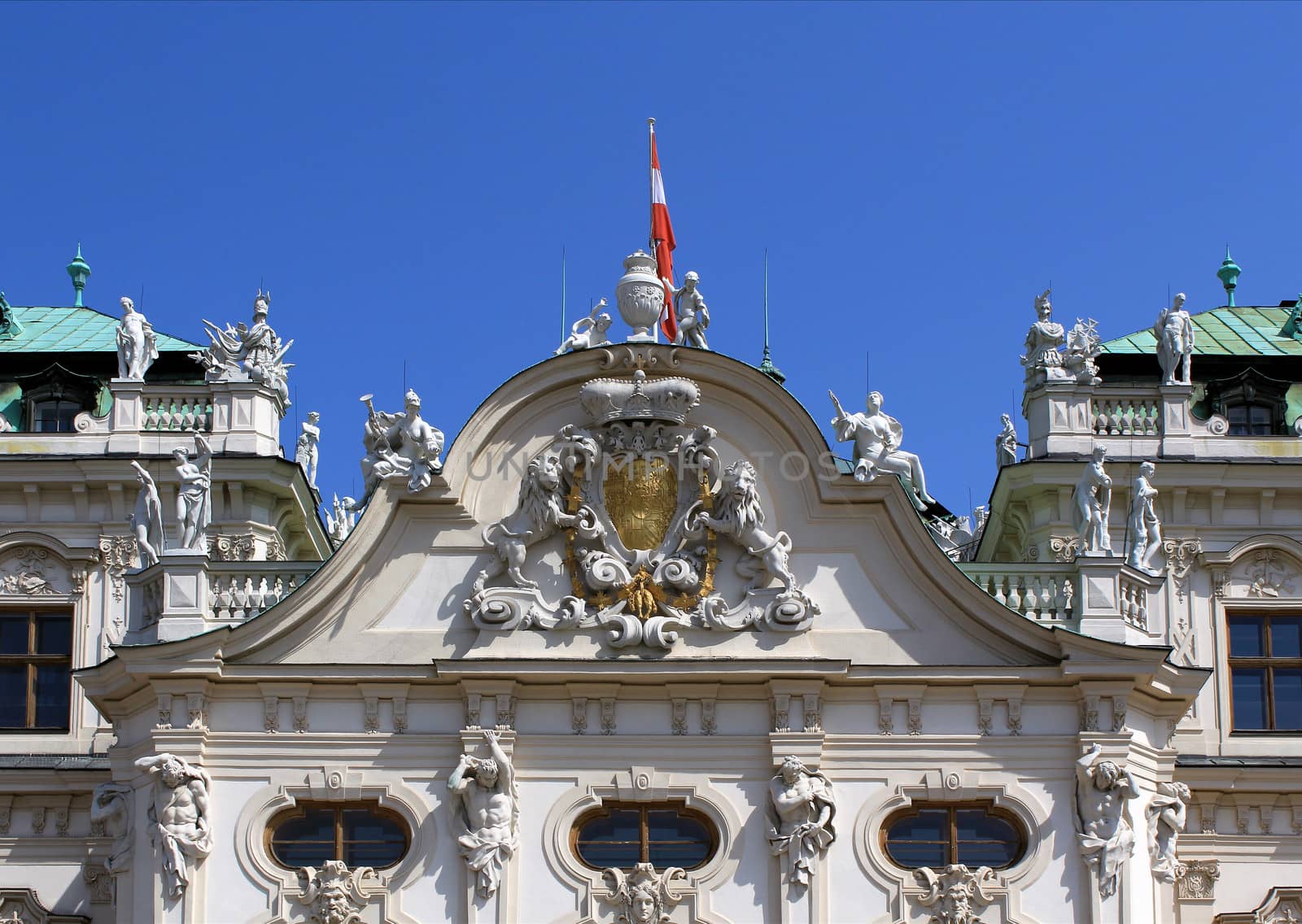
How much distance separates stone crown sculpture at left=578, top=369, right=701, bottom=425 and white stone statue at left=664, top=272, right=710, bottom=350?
1.30 m

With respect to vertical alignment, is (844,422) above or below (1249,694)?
above

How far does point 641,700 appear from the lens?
35.3 meters

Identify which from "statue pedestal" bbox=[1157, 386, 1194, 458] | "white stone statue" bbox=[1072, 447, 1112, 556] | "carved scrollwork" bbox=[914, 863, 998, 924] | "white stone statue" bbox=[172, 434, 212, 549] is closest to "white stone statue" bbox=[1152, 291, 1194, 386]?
"statue pedestal" bbox=[1157, 386, 1194, 458]

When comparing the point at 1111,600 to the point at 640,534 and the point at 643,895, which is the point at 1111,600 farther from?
the point at 643,895

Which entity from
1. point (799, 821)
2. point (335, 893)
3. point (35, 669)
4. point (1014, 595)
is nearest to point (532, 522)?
point (799, 821)

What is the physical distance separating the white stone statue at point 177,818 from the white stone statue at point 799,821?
675cm

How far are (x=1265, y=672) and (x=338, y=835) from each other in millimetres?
13112

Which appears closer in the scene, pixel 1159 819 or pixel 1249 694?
pixel 1159 819

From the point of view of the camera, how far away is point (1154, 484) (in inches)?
1565

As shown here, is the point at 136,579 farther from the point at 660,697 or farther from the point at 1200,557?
the point at 1200,557

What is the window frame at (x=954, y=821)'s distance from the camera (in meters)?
34.9

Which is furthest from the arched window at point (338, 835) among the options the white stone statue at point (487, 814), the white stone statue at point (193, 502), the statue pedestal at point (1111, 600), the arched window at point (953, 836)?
the statue pedestal at point (1111, 600)

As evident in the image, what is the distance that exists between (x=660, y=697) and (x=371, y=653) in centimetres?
357

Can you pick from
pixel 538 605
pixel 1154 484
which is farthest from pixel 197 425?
pixel 1154 484
